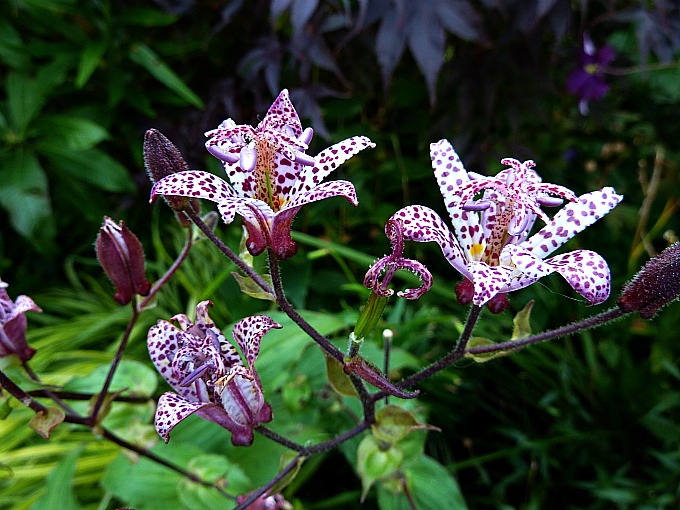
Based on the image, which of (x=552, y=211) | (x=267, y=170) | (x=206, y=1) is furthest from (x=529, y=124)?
(x=267, y=170)

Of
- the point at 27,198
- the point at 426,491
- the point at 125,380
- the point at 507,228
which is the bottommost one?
the point at 426,491

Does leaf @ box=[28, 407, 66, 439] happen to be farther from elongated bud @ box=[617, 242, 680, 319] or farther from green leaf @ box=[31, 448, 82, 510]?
elongated bud @ box=[617, 242, 680, 319]

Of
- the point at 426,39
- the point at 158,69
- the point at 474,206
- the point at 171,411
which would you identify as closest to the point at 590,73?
the point at 426,39

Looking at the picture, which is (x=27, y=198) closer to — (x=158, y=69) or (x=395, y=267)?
(x=158, y=69)

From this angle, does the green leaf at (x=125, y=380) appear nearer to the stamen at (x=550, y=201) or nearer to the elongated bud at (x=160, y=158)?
the elongated bud at (x=160, y=158)

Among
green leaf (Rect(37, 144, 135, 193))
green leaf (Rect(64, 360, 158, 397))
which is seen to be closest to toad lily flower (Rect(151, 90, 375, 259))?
green leaf (Rect(64, 360, 158, 397))

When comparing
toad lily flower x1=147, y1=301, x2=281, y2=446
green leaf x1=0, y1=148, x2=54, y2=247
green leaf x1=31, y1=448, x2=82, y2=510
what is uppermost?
toad lily flower x1=147, y1=301, x2=281, y2=446

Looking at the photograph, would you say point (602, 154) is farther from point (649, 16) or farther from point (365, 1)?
point (365, 1)
